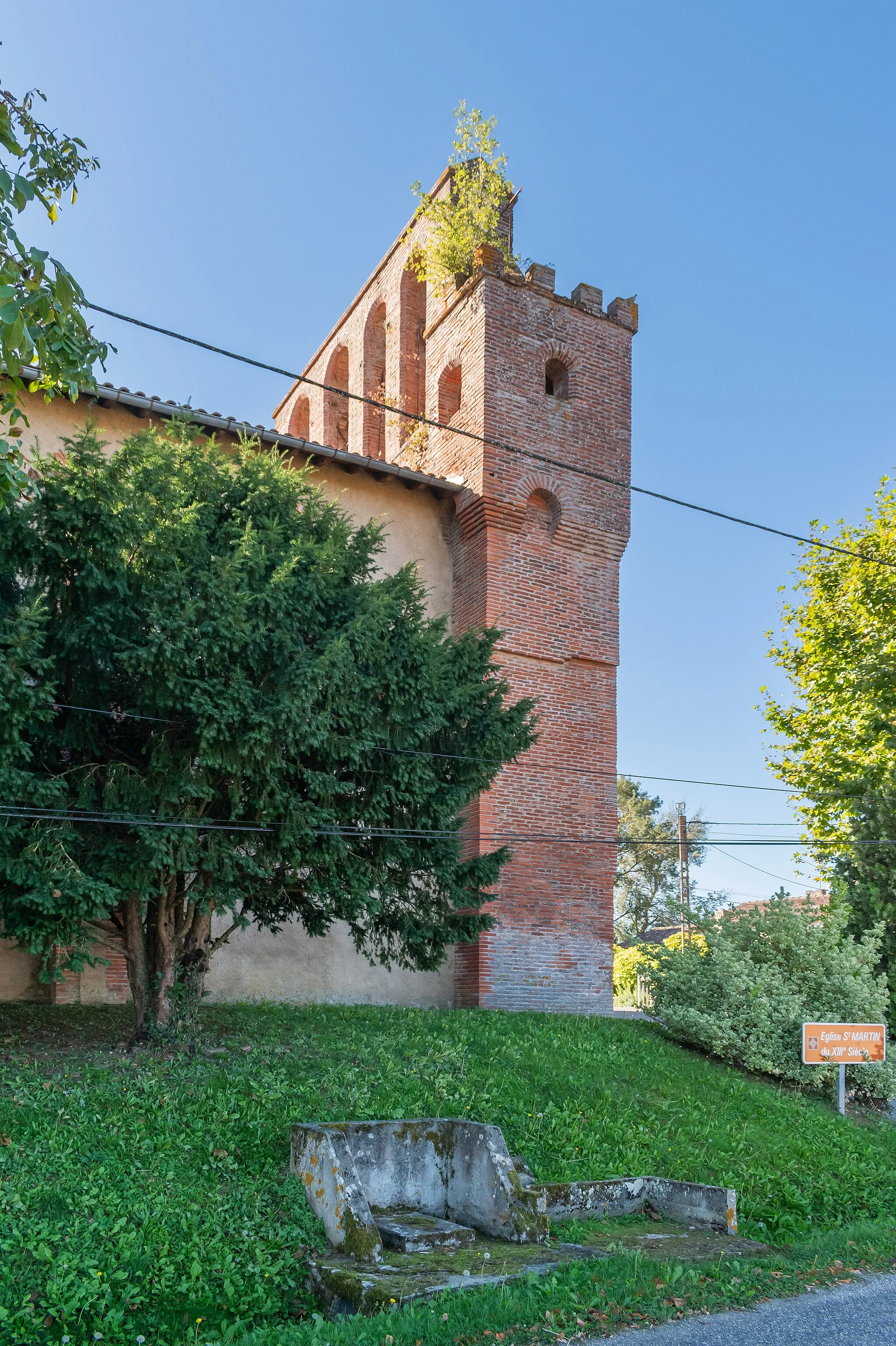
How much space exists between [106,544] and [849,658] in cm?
1867

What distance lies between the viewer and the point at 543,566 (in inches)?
695

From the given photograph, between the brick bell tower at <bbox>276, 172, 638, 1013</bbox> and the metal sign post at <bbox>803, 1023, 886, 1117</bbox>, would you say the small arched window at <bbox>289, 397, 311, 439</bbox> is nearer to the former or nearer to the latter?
the brick bell tower at <bbox>276, 172, 638, 1013</bbox>

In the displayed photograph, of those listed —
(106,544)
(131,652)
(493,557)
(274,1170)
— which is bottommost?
(274,1170)

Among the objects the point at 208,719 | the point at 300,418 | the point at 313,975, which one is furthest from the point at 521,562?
the point at 300,418

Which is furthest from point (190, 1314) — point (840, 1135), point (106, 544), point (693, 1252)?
point (840, 1135)

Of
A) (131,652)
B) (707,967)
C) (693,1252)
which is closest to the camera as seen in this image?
(693,1252)

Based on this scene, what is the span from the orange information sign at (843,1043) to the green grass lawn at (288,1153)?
2.09 ft

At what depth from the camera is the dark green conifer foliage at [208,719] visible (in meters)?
9.70

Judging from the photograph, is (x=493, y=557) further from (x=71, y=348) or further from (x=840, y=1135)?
(x=71, y=348)

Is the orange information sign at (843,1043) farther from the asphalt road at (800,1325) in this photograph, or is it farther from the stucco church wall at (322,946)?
the asphalt road at (800,1325)

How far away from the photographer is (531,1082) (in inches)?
439

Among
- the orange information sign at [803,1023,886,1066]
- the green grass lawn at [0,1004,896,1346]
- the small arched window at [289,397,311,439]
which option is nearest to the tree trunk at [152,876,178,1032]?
the green grass lawn at [0,1004,896,1346]

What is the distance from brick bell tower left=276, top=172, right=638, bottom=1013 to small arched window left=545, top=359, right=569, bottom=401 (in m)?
0.03

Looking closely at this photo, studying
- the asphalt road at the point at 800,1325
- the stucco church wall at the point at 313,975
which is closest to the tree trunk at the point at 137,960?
the stucco church wall at the point at 313,975
